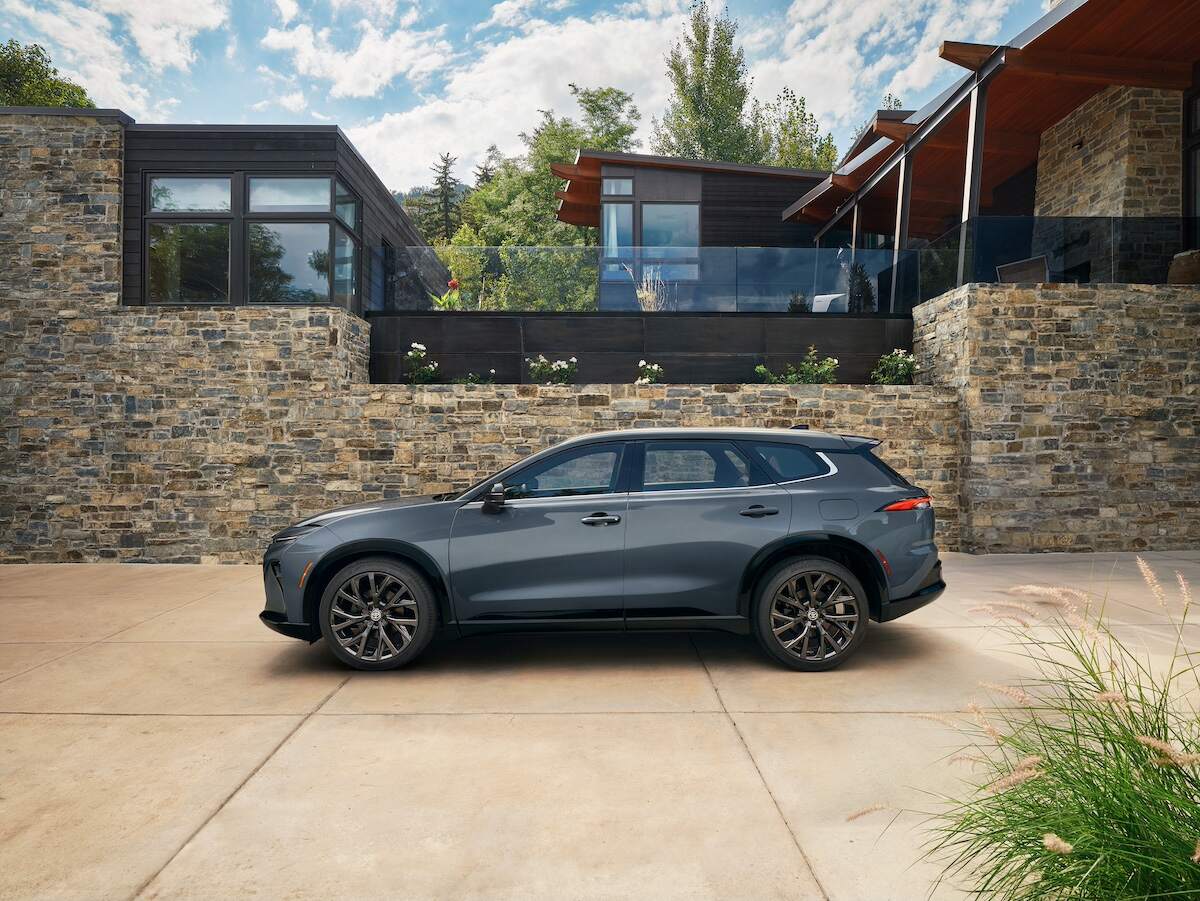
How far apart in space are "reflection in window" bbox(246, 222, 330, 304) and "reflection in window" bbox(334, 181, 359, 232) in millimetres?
502

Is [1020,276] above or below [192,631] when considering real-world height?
above

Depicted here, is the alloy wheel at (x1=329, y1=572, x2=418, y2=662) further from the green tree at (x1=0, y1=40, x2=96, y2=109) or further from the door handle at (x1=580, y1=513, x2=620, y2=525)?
the green tree at (x1=0, y1=40, x2=96, y2=109)

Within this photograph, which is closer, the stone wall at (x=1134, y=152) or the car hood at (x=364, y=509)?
the car hood at (x=364, y=509)

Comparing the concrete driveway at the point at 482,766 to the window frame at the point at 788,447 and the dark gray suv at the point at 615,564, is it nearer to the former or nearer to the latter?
the dark gray suv at the point at 615,564

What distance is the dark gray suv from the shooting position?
495cm

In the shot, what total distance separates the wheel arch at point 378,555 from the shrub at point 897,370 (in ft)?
30.3

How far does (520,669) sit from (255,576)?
18.8ft

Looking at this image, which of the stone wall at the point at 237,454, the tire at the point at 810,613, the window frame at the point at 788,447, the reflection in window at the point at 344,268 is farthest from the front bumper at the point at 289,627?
the reflection in window at the point at 344,268

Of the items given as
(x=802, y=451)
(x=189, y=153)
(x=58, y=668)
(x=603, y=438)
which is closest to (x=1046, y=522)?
(x=802, y=451)

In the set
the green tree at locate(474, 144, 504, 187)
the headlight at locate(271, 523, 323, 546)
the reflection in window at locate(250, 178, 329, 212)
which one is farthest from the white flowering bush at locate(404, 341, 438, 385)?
the green tree at locate(474, 144, 504, 187)

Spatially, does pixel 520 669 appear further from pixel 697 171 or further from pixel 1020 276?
pixel 697 171

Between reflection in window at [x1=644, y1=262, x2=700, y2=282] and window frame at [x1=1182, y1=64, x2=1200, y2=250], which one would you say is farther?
reflection in window at [x1=644, y1=262, x2=700, y2=282]

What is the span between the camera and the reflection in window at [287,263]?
11375mm

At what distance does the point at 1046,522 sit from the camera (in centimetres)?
1055
